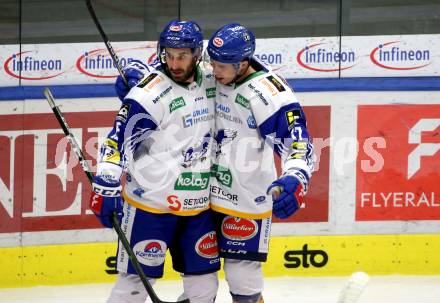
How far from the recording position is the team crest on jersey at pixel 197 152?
4.57 meters

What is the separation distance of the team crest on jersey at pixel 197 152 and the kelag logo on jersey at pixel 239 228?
0.29 meters

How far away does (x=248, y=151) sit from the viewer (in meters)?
4.55

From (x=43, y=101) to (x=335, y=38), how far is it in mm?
1701

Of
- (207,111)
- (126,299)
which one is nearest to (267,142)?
(207,111)

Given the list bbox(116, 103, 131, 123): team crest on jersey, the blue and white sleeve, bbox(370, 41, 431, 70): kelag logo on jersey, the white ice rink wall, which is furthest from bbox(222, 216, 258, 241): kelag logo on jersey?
bbox(370, 41, 431, 70): kelag logo on jersey

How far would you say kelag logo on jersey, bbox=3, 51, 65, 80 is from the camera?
6.12 metres

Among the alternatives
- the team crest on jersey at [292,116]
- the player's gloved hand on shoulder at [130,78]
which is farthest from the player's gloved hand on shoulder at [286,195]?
the player's gloved hand on shoulder at [130,78]

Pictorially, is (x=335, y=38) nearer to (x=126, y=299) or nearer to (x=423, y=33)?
(x=423, y=33)

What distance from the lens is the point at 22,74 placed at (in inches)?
242

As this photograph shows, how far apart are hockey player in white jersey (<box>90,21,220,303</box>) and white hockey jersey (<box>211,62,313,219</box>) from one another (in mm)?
65

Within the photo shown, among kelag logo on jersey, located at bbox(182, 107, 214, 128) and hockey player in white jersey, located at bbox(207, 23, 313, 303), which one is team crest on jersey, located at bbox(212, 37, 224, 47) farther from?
kelag logo on jersey, located at bbox(182, 107, 214, 128)

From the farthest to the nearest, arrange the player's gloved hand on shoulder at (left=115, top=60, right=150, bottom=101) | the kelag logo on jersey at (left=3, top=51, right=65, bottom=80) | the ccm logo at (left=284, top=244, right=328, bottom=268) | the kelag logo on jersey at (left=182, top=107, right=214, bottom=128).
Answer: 1. the ccm logo at (left=284, top=244, right=328, bottom=268)
2. the kelag logo on jersey at (left=3, top=51, right=65, bottom=80)
3. the player's gloved hand on shoulder at (left=115, top=60, right=150, bottom=101)
4. the kelag logo on jersey at (left=182, top=107, right=214, bottom=128)

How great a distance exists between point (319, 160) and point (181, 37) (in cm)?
215

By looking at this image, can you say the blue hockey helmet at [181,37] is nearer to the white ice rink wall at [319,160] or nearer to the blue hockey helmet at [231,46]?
the blue hockey helmet at [231,46]
